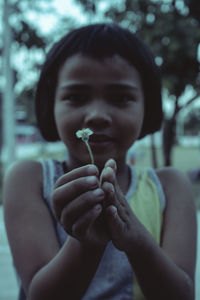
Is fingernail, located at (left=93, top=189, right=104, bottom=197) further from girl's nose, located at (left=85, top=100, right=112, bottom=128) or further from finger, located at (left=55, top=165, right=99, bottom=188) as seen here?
girl's nose, located at (left=85, top=100, right=112, bottom=128)

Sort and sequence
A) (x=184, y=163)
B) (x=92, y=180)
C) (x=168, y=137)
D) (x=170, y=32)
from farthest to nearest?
(x=184, y=163), (x=168, y=137), (x=170, y=32), (x=92, y=180)

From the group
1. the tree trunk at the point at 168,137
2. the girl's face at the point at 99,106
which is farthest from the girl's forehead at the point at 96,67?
the tree trunk at the point at 168,137

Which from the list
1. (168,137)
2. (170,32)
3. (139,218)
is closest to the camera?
(139,218)

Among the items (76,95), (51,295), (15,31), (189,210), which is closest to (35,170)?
(76,95)

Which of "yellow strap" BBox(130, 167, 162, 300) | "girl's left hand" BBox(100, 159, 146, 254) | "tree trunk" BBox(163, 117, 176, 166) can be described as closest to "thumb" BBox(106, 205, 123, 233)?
"girl's left hand" BBox(100, 159, 146, 254)

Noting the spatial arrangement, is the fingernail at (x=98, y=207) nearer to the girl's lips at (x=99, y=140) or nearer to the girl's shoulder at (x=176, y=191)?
the girl's lips at (x=99, y=140)

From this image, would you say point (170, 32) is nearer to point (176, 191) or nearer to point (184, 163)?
point (176, 191)

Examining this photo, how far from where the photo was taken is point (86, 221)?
27.8 inches

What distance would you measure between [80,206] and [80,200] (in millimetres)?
14

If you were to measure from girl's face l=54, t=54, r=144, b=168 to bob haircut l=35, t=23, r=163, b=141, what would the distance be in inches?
1.9

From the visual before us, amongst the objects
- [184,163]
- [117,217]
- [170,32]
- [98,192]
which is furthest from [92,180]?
[184,163]

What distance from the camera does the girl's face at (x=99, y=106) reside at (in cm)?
97

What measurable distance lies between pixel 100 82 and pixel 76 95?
0.09m

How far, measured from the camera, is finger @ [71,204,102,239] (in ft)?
2.30
